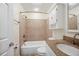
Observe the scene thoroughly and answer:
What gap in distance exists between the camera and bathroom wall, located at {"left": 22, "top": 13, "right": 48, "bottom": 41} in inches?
63.4

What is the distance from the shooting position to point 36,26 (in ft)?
5.48

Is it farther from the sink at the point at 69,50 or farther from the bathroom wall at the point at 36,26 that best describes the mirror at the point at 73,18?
the bathroom wall at the point at 36,26

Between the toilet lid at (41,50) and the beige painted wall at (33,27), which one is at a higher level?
the beige painted wall at (33,27)


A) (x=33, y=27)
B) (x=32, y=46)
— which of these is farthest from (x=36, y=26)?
(x=32, y=46)

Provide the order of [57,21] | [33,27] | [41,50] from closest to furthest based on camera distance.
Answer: [41,50] < [33,27] < [57,21]

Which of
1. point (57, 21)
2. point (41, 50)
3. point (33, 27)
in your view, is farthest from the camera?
point (57, 21)

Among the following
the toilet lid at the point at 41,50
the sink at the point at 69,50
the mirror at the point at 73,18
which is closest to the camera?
the sink at the point at 69,50

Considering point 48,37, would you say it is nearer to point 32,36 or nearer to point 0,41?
point 32,36

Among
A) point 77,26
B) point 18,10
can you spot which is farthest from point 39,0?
point 77,26

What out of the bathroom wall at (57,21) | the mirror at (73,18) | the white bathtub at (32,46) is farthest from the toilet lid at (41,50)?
the mirror at (73,18)

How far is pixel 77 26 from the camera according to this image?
1645 millimetres

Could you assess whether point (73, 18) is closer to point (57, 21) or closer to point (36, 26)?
point (57, 21)

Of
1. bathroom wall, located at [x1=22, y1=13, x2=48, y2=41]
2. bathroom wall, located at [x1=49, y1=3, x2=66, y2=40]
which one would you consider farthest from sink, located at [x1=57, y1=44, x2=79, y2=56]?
bathroom wall, located at [x1=22, y1=13, x2=48, y2=41]

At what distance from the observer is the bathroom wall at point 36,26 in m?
1.61
